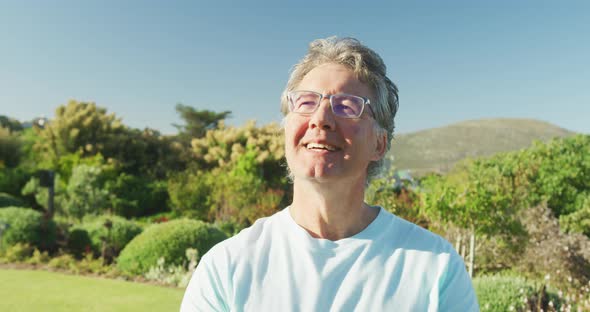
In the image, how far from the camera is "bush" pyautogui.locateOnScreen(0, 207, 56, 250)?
9961 millimetres

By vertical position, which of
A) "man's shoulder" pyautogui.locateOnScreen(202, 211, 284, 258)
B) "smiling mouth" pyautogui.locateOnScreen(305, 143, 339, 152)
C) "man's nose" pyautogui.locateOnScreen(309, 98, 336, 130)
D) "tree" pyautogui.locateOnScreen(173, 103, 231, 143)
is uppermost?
"tree" pyautogui.locateOnScreen(173, 103, 231, 143)

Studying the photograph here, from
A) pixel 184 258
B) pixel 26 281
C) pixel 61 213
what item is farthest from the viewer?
pixel 61 213

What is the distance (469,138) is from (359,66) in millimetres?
83743

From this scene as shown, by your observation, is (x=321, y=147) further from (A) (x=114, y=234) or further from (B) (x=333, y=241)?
(A) (x=114, y=234)

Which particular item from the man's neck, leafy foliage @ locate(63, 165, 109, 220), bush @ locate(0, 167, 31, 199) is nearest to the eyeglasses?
the man's neck

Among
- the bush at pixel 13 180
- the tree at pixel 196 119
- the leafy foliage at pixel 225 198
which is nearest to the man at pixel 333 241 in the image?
the leafy foliage at pixel 225 198

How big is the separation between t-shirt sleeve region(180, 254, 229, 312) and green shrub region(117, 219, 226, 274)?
7.21 metres

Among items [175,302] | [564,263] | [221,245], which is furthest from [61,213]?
[221,245]

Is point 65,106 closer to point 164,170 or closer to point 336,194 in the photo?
point 164,170

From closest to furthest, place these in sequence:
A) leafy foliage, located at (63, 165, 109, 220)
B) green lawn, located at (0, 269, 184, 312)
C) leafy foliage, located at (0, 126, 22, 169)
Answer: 1. green lawn, located at (0, 269, 184, 312)
2. leafy foliage, located at (63, 165, 109, 220)
3. leafy foliage, located at (0, 126, 22, 169)

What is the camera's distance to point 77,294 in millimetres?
7223

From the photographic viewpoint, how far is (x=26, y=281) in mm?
7918

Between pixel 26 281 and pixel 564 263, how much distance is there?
9128mm

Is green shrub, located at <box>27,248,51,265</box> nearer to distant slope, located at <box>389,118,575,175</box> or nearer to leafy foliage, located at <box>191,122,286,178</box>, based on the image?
leafy foliage, located at <box>191,122,286,178</box>
